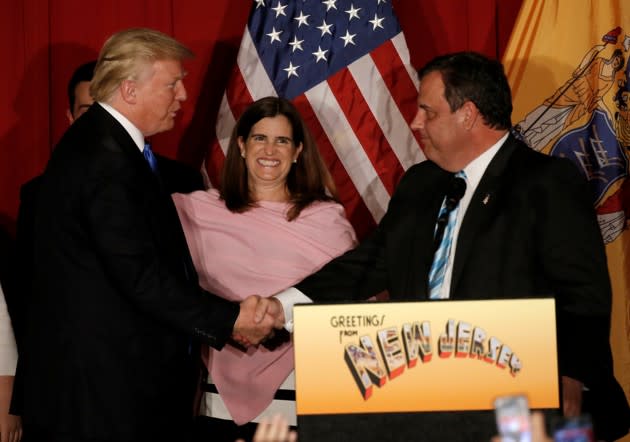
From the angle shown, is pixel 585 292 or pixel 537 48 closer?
pixel 585 292

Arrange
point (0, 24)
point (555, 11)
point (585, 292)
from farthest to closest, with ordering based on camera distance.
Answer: point (0, 24), point (555, 11), point (585, 292)

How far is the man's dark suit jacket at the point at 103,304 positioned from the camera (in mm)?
2166

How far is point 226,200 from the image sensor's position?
2961 millimetres

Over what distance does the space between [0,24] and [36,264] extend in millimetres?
1728

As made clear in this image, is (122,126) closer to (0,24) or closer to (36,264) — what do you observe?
(36,264)

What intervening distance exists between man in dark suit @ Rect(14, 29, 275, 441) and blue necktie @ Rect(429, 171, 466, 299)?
59cm

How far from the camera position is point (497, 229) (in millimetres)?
2051

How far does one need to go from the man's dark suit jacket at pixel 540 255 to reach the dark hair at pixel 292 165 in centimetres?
79

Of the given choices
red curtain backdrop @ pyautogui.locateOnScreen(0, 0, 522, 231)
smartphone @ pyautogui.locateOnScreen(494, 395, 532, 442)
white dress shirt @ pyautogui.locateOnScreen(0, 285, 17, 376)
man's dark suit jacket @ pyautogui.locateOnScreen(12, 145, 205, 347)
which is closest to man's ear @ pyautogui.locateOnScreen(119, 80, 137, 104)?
man's dark suit jacket @ pyautogui.locateOnScreen(12, 145, 205, 347)

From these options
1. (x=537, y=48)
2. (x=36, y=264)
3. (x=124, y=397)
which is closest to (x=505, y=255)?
(x=124, y=397)

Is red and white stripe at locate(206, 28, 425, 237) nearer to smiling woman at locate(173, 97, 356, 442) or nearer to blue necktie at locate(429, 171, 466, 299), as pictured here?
smiling woman at locate(173, 97, 356, 442)

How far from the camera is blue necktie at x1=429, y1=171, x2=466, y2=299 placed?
84.6 inches

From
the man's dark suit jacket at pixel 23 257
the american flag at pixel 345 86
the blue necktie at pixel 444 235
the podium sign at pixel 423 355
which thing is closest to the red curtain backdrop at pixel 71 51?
the american flag at pixel 345 86

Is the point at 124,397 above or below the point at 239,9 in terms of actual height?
below
